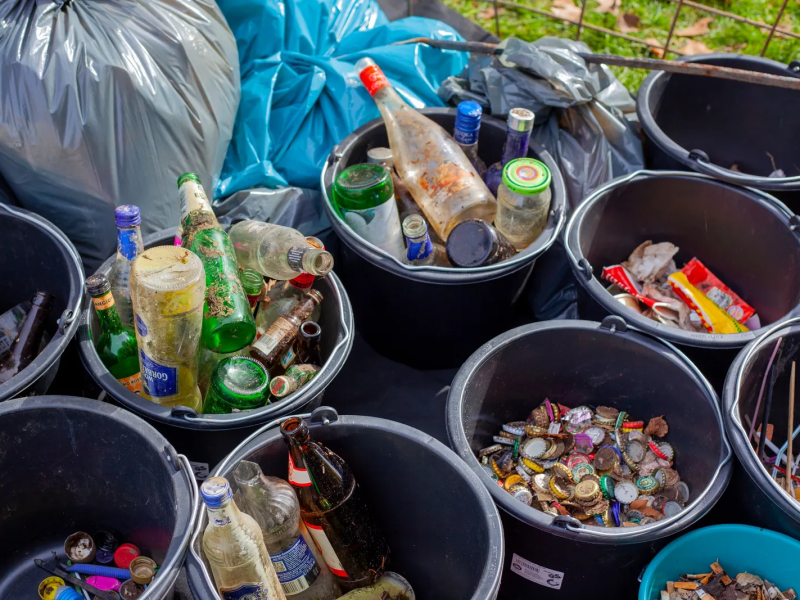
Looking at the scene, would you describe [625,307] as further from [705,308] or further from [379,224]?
[379,224]

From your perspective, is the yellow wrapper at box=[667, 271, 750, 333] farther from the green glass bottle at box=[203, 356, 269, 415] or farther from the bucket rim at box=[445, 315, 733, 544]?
the green glass bottle at box=[203, 356, 269, 415]

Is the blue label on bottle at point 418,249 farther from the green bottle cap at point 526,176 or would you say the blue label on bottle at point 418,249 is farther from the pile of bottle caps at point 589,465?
the pile of bottle caps at point 589,465

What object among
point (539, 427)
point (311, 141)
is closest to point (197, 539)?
point (539, 427)

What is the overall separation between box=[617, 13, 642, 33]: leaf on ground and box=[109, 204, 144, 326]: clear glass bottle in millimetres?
2691

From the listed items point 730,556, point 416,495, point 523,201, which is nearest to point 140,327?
point 416,495

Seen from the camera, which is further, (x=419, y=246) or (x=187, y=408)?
(x=419, y=246)

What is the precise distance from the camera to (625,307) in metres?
1.80

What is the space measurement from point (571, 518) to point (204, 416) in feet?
2.57

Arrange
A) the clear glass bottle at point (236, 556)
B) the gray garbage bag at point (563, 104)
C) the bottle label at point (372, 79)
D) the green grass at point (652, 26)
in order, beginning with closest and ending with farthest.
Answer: the clear glass bottle at point (236, 556), the bottle label at point (372, 79), the gray garbage bag at point (563, 104), the green grass at point (652, 26)

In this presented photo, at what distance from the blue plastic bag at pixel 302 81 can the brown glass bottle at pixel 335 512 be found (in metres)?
1.10

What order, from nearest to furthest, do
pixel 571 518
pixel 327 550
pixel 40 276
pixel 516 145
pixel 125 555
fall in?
pixel 571 518
pixel 327 550
pixel 125 555
pixel 40 276
pixel 516 145

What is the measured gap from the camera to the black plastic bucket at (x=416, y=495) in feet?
4.53

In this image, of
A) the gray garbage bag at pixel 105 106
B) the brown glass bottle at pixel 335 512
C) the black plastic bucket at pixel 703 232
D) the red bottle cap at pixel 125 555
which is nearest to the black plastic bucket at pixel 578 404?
the black plastic bucket at pixel 703 232

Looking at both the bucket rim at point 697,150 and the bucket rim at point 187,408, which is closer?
the bucket rim at point 187,408
